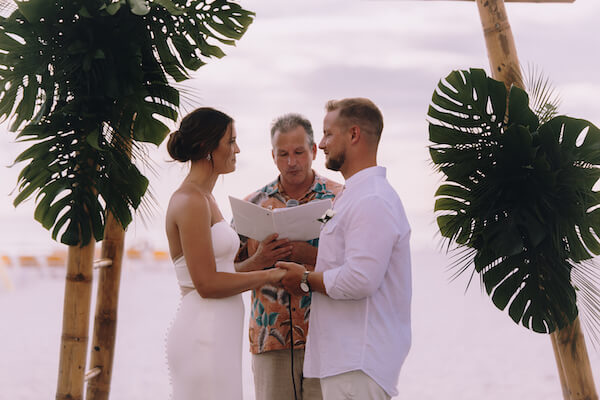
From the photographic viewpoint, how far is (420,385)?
442 inches

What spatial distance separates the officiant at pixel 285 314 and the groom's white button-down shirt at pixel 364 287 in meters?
0.49

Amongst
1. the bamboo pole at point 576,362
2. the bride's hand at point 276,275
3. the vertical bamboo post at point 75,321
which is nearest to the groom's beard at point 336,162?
the bride's hand at point 276,275

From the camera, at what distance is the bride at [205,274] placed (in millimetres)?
2299

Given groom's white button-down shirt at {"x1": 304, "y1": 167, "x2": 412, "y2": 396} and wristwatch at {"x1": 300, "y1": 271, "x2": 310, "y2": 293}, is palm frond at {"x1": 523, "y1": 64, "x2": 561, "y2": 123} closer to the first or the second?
groom's white button-down shirt at {"x1": 304, "y1": 167, "x2": 412, "y2": 396}

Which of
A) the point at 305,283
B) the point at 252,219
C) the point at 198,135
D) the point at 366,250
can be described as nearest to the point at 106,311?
the point at 252,219

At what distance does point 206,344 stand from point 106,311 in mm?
1180

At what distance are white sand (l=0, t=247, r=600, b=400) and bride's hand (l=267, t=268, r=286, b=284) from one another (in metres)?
7.72

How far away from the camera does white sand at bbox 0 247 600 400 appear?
1034 centimetres

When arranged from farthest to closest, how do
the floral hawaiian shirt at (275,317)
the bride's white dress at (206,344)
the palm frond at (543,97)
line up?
1. the palm frond at (543,97)
2. the floral hawaiian shirt at (275,317)
3. the bride's white dress at (206,344)

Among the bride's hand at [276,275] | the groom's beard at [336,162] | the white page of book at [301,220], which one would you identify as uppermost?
the groom's beard at [336,162]

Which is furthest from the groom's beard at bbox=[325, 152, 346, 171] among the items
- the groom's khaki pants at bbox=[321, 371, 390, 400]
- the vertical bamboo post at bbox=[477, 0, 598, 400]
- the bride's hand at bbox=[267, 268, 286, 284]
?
the vertical bamboo post at bbox=[477, 0, 598, 400]

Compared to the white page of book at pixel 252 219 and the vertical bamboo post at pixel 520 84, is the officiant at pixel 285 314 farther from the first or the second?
the vertical bamboo post at pixel 520 84

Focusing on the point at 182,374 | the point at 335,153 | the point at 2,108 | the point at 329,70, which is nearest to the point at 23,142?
the point at 2,108

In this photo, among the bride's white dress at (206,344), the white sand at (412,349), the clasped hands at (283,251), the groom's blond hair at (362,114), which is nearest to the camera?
the groom's blond hair at (362,114)
